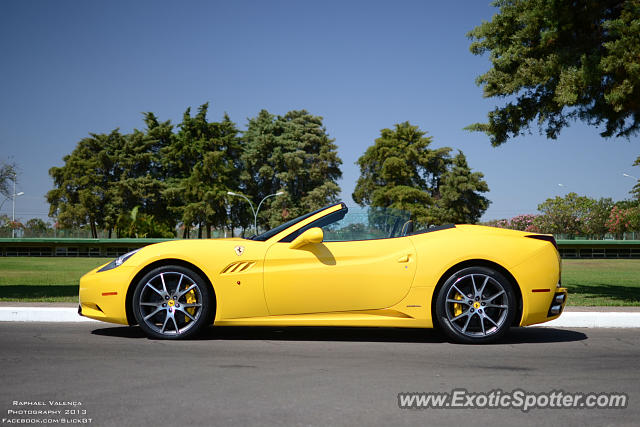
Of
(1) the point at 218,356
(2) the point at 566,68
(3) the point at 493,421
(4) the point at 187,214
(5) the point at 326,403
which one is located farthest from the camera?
(4) the point at 187,214

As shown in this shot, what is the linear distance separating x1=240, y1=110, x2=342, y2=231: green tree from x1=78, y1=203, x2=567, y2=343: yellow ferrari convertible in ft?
184

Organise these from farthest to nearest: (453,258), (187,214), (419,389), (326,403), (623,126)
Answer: (187,214), (623,126), (453,258), (419,389), (326,403)

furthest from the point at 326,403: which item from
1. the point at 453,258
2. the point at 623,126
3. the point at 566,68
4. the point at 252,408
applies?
the point at 623,126

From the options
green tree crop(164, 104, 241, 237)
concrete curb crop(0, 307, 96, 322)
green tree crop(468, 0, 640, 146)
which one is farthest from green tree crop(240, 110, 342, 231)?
concrete curb crop(0, 307, 96, 322)

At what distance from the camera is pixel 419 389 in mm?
3738

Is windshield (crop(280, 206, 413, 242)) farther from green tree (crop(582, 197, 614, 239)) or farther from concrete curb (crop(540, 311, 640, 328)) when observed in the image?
green tree (crop(582, 197, 614, 239))

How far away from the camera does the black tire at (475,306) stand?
5.40 m

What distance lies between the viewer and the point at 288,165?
64.4 m

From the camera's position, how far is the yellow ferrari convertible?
5387mm

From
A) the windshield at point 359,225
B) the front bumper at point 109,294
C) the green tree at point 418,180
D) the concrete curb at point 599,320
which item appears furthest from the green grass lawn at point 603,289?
the green tree at point 418,180

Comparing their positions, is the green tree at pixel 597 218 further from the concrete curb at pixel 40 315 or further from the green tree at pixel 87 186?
the concrete curb at pixel 40 315

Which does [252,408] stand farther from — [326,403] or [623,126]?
[623,126]

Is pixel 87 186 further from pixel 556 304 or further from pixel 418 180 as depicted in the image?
pixel 556 304

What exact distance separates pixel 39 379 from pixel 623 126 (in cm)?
1275
